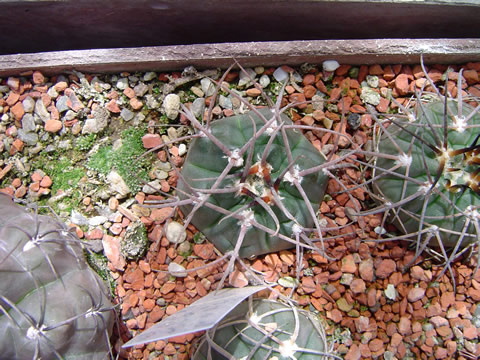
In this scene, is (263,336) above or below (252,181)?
below

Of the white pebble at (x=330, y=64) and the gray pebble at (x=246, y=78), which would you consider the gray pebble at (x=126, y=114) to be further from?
the white pebble at (x=330, y=64)

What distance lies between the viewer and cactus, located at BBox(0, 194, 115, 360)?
108 cm

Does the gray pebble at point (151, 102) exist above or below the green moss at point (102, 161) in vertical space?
above

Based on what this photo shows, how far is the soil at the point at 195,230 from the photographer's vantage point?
60.4 inches

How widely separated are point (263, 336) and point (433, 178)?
27.6 inches

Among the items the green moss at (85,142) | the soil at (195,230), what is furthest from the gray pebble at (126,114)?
the green moss at (85,142)

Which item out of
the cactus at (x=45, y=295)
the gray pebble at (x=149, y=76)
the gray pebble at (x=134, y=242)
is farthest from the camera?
the gray pebble at (x=149, y=76)

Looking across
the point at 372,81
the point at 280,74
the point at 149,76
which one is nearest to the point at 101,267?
the point at 149,76

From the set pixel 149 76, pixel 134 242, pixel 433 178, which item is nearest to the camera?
pixel 433 178

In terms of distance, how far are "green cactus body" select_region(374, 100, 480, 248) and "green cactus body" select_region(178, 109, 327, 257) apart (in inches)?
9.7

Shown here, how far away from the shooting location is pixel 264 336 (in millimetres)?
1203

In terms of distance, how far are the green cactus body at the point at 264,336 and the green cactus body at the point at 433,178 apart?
0.48 meters

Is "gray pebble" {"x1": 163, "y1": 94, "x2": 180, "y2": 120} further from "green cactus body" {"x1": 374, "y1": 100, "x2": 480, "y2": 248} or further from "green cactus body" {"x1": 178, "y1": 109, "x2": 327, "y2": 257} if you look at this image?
"green cactus body" {"x1": 374, "y1": 100, "x2": 480, "y2": 248}

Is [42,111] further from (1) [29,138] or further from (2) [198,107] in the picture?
(2) [198,107]
